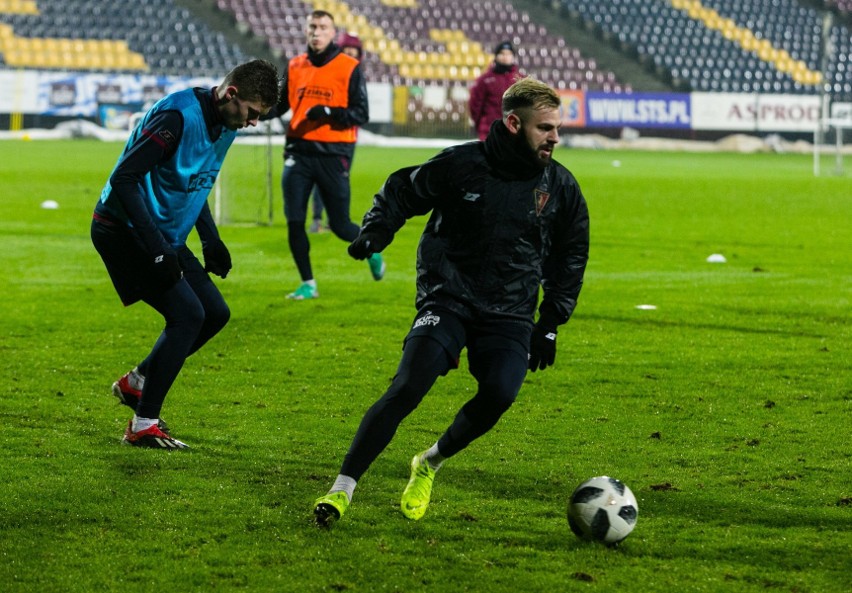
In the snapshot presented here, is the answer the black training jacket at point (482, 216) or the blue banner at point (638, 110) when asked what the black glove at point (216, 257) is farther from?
the blue banner at point (638, 110)

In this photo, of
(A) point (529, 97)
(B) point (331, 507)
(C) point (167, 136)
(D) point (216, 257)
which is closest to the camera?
(B) point (331, 507)

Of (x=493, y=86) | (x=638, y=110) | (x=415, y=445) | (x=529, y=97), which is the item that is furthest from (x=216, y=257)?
(x=638, y=110)

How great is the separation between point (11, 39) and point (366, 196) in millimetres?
22160

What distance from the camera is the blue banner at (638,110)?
38.7 meters

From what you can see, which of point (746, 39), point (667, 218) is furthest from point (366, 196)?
point (746, 39)

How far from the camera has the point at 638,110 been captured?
39312 millimetres

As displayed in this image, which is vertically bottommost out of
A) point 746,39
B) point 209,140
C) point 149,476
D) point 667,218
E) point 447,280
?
point 746,39

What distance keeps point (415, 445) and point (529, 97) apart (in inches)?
74.7

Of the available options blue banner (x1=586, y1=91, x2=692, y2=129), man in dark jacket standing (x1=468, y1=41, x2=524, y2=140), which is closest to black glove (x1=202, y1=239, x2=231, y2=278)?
man in dark jacket standing (x1=468, y1=41, x2=524, y2=140)

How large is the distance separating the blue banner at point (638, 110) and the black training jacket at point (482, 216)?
3443 centimetres

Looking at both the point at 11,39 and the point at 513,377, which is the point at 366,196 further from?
the point at 11,39

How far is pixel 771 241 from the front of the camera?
15.3 meters

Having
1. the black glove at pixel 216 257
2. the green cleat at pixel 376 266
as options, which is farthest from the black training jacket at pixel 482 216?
the green cleat at pixel 376 266

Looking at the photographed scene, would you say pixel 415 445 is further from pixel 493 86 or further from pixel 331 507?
pixel 493 86
